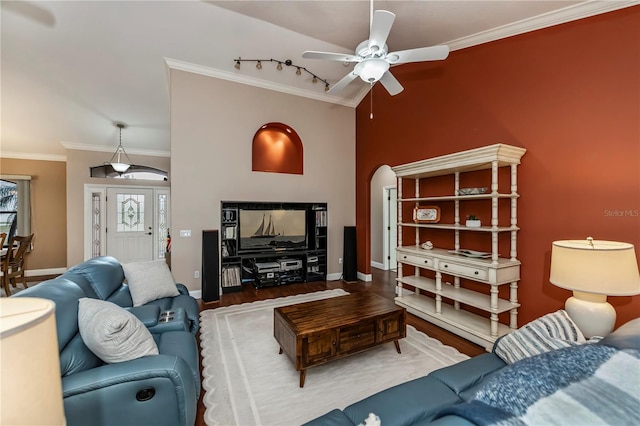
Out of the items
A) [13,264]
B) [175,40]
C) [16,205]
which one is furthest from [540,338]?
[16,205]

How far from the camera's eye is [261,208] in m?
4.77

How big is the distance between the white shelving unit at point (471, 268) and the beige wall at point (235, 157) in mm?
1821

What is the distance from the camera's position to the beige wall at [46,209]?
5984 mm

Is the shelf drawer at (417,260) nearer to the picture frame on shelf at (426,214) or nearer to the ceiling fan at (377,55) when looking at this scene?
the picture frame on shelf at (426,214)

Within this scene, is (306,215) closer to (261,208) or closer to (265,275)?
(261,208)

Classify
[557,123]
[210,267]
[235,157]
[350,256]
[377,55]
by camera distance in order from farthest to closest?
[350,256], [235,157], [210,267], [557,123], [377,55]

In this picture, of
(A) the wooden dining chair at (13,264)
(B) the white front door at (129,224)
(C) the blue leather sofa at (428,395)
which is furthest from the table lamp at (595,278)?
(B) the white front door at (129,224)

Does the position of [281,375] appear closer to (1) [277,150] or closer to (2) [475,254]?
(2) [475,254]

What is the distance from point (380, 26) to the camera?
6.37ft

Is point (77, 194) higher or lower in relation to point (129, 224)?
higher

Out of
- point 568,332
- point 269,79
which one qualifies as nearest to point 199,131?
point 269,79

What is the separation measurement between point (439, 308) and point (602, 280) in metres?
1.64

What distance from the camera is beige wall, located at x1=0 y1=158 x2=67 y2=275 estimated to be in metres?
5.98

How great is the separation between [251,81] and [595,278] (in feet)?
16.3
